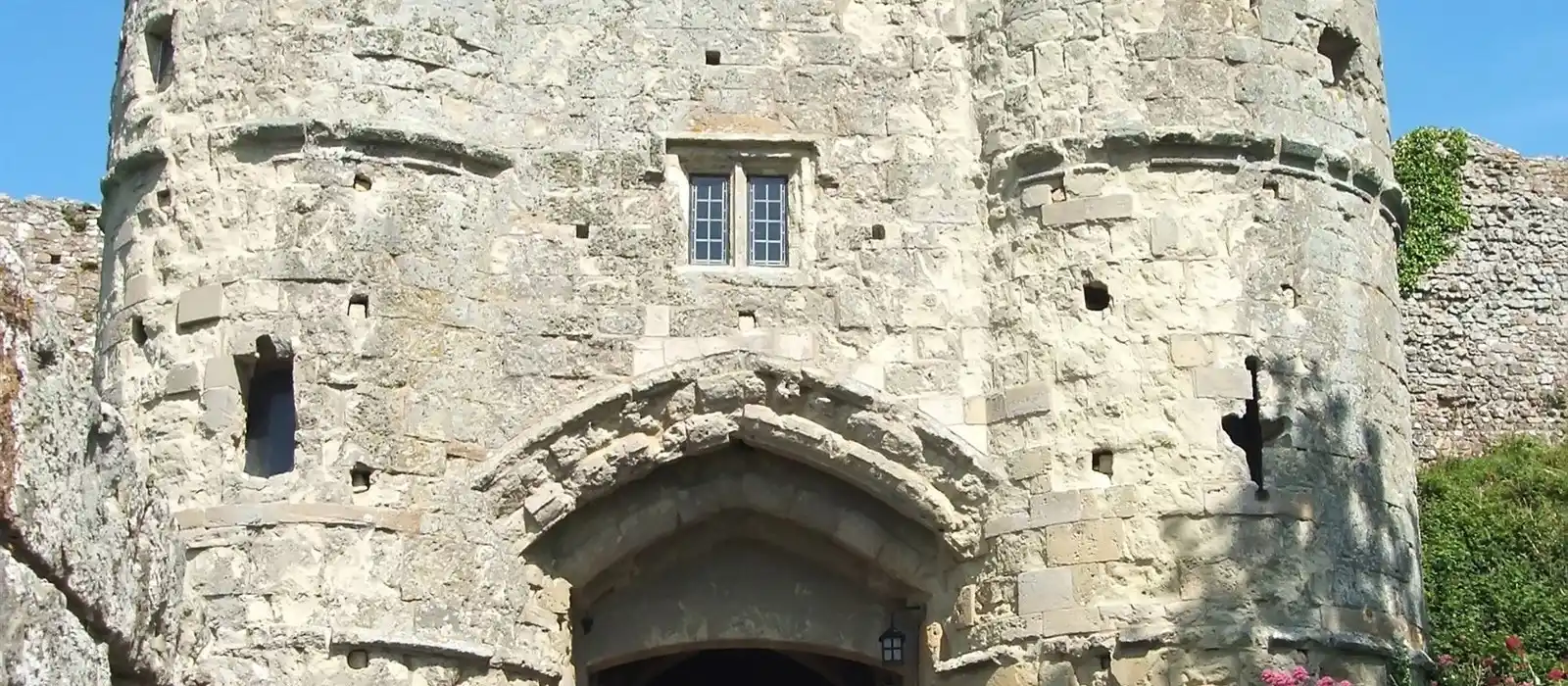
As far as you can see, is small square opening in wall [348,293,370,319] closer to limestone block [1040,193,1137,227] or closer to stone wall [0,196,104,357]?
limestone block [1040,193,1137,227]

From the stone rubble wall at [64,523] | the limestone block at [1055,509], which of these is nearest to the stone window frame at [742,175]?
the limestone block at [1055,509]

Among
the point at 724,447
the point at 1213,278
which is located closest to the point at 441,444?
the point at 724,447

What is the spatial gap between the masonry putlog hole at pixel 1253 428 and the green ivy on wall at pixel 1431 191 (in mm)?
10545

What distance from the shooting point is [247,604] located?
13352 millimetres

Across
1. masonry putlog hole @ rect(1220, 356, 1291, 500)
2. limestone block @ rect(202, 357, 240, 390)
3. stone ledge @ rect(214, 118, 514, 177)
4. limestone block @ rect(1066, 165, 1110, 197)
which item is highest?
stone ledge @ rect(214, 118, 514, 177)

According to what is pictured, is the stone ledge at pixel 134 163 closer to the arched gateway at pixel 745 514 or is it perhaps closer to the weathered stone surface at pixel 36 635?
the arched gateway at pixel 745 514

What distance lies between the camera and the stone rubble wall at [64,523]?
19.0 ft

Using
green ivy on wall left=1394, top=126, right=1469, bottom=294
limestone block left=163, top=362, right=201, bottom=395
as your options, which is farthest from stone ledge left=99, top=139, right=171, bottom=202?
green ivy on wall left=1394, top=126, right=1469, bottom=294

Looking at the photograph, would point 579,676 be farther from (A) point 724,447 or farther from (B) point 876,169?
(B) point 876,169

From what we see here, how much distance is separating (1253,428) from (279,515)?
5543mm

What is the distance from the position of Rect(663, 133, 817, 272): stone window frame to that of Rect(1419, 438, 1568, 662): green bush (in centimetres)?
559

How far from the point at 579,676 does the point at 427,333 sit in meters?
2.39

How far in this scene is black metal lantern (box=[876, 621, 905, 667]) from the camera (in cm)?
1484

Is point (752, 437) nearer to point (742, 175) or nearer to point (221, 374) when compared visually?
point (742, 175)
